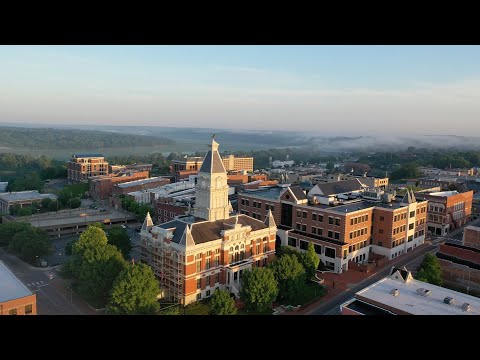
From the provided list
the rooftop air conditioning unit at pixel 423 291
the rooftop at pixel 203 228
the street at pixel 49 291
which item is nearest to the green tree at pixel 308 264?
the rooftop at pixel 203 228

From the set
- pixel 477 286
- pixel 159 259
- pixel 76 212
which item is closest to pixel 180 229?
pixel 159 259

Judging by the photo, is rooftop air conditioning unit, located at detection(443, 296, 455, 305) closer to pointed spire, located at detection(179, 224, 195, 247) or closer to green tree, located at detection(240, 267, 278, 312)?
green tree, located at detection(240, 267, 278, 312)

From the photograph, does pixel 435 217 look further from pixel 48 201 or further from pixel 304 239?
pixel 48 201

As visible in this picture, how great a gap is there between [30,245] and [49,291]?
8.08m

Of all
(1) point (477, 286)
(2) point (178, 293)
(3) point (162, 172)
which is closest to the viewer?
(2) point (178, 293)

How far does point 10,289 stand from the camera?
24.3 meters

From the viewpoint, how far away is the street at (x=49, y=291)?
94.8ft

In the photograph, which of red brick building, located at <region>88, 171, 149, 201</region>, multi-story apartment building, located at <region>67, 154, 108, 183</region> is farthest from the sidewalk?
multi-story apartment building, located at <region>67, 154, 108, 183</region>

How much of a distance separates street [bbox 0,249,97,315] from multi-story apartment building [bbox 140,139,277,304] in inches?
242

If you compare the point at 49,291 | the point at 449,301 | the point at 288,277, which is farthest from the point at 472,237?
the point at 49,291

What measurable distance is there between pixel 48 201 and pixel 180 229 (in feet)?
125

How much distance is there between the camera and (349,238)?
39.0m

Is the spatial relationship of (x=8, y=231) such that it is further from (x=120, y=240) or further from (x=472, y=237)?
(x=472, y=237)

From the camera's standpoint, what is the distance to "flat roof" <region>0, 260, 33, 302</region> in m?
23.4
